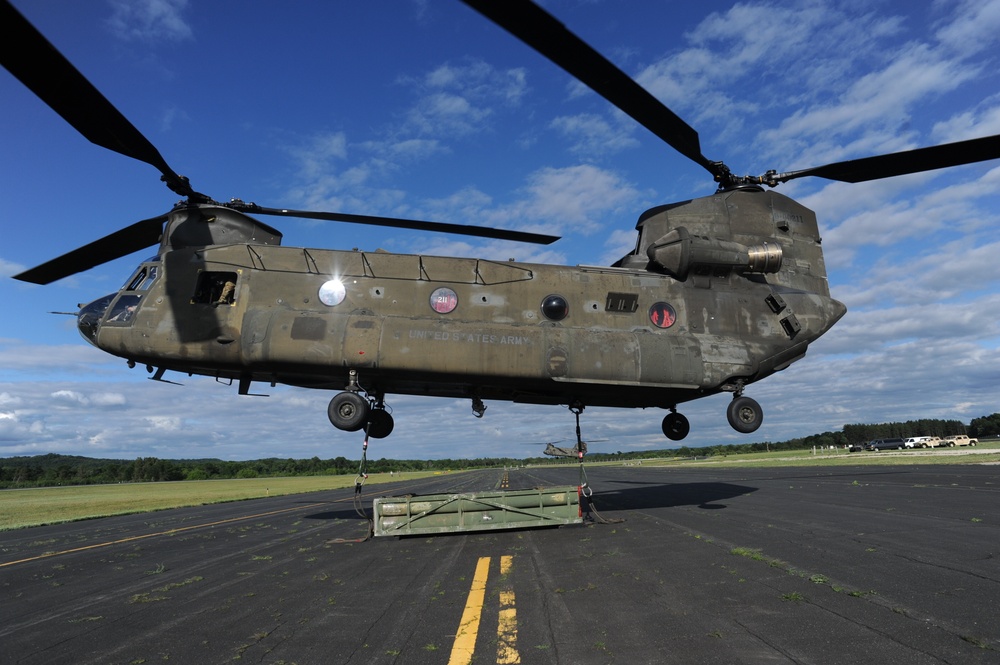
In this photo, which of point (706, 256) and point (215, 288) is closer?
point (215, 288)

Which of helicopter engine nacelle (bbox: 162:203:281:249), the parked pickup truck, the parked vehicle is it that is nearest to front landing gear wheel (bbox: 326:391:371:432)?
helicopter engine nacelle (bbox: 162:203:281:249)

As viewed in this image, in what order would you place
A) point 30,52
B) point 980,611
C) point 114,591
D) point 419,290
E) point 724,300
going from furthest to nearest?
point 724,300, point 419,290, point 114,591, point 30,52, point 980,611

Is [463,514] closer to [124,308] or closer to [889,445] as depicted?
[124,308]

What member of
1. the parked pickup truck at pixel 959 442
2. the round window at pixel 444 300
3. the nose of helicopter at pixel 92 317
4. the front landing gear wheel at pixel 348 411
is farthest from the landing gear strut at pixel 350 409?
the parked pickup truck at pixel 959 442

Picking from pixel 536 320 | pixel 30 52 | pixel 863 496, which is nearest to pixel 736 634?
pixel 536 320

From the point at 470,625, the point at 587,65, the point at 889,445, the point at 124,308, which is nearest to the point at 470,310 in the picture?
the point at 587,65

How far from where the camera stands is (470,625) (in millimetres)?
5387

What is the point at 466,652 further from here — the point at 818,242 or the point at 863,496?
the point at 863,496

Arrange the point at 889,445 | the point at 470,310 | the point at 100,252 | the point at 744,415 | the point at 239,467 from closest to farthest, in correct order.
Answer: the point at 470,310 → the point at 744,415 → the point at 100,252 → the point at 889,445 → the point at 239,467

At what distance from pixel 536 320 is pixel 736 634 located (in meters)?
7.60

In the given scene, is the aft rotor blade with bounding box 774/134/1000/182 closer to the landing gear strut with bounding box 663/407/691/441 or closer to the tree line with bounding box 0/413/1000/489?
the landing gear strut with bounding box 663/407/691/441

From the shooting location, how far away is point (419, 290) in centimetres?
1165

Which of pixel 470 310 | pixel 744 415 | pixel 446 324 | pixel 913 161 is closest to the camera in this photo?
pixel 913 161

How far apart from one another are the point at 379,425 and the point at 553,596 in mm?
7434
